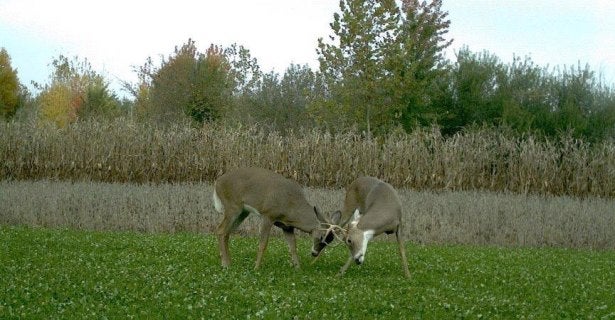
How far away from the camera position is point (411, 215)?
21422 mm

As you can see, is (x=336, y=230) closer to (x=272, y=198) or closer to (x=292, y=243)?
(x=292, y=243)

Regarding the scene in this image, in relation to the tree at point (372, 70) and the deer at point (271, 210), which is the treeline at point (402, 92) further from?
the deer at point (271, 210)

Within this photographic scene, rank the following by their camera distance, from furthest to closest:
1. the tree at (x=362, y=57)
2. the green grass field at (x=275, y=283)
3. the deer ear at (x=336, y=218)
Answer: the tree at (x=362, y=57), the deer ear at (x=336, y=218), the green grass field at (x=275, y=283)

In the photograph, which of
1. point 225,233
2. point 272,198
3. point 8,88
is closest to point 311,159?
point 225,233

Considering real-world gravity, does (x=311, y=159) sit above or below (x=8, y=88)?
below

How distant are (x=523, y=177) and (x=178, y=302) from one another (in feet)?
58.1

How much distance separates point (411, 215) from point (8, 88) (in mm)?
49873

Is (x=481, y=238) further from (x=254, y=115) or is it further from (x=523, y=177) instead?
(x=254, y=115)

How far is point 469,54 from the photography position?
133 ft

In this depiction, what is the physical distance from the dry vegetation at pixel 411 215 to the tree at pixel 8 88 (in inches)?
1666

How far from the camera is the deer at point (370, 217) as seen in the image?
12.6 m

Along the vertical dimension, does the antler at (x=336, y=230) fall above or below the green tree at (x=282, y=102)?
below

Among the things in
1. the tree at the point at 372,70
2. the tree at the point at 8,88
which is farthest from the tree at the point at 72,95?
the tree at the point at 372,70

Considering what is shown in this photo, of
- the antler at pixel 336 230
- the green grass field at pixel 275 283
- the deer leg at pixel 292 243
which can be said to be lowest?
the green grass field at pixel 275 283
